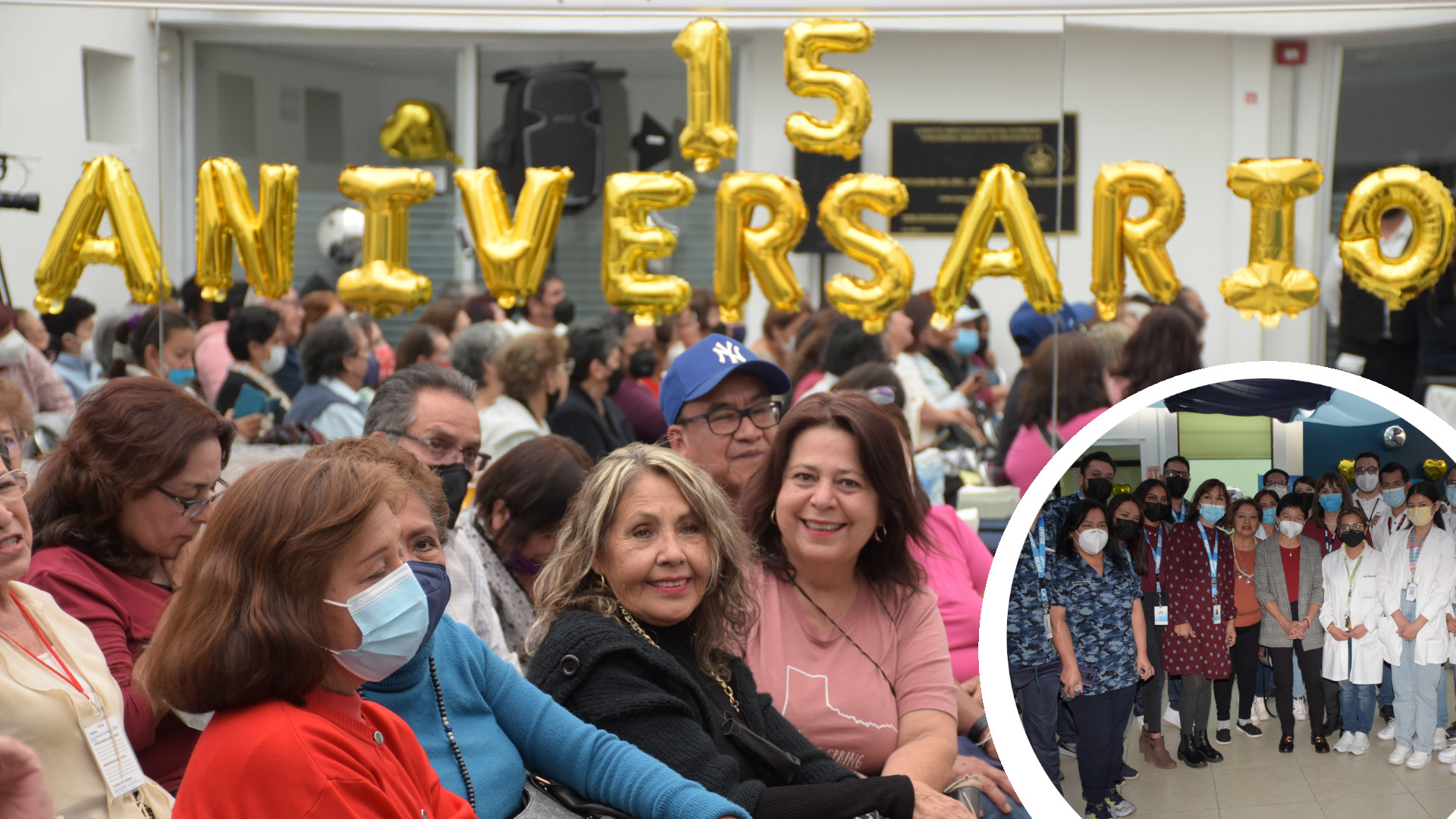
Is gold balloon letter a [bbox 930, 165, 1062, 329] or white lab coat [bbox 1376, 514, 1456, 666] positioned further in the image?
gold balloon letter a [bbox 930, 165, 1062, 329]

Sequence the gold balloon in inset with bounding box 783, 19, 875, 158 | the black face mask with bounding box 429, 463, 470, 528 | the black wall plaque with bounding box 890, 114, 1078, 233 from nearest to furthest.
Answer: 1. the black face mask with bounding box 429, 463, 470, 528
2. the gold balloon in inset with bounding box 783, 19, 875, 158
3. the black wall plaque with bounding box 890, 114, 1078, 233

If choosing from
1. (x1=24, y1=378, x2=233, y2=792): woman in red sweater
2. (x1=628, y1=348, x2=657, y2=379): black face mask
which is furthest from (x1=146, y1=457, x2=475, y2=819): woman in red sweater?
(x1=628, y1=348, x2=657, y2=379): black face mask

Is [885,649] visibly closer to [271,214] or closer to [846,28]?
[846,28]

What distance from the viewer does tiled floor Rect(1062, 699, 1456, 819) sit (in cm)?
110

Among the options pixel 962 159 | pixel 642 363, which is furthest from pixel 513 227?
pixel 642 363

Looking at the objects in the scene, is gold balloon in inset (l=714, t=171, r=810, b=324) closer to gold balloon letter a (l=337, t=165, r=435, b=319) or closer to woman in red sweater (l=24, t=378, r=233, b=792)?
gold balloon letter a (l=337, t=165, r=435, b=319)


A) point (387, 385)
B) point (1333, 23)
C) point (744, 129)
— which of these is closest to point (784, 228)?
point (744, 129)

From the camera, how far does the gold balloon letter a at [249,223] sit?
4.01 m

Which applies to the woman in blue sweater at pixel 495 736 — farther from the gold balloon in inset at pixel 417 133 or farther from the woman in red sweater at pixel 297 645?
the gold balloon in inset at pixel 417 133

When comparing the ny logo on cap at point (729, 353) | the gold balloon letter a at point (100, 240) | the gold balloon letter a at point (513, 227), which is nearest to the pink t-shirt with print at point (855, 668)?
the ny logo on cap at point (729, 353)

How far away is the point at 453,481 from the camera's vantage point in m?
2.79

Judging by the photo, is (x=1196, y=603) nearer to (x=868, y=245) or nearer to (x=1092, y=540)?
(x=1092, y=540)

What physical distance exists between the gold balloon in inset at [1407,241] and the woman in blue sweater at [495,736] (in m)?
2.88

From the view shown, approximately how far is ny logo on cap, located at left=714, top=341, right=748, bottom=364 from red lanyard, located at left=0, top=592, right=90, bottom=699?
1.45 meters
